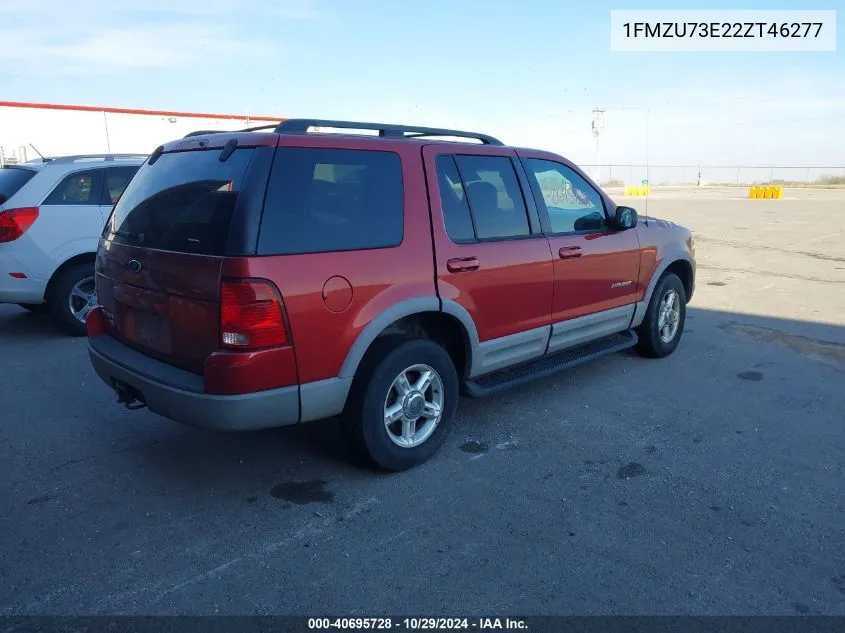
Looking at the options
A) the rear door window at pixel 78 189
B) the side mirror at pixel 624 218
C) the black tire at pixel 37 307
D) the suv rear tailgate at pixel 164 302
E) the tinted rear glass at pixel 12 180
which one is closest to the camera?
the suv rear tailgate at pixel 164 302

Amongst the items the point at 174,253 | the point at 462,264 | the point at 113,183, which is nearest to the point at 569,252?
the point at 462,264

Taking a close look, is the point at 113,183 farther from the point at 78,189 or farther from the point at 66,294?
the point at 66,294

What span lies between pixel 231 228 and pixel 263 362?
2.14 ft

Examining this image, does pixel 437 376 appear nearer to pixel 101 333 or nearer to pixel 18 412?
pixel 101 333

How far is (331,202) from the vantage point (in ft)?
11.4

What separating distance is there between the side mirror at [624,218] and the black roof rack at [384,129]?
1.19m

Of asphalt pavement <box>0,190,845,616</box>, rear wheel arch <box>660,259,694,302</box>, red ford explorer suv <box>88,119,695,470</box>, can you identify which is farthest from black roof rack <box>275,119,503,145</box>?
rear wheel arch <box>660,259,694,302</box>

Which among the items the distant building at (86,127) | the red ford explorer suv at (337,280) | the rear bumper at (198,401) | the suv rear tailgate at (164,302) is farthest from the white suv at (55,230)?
the distant building at (86,127)

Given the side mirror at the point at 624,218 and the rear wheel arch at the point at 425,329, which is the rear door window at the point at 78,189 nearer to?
the rear wheel arch at the point at 425,329

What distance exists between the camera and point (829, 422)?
15.1ft

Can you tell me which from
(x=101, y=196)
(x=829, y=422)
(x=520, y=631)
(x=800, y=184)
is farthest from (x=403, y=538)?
(x=800, y=184)

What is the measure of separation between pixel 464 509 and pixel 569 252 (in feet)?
7.09

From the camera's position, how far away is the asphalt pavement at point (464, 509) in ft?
9.01

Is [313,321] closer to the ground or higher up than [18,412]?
higher up
